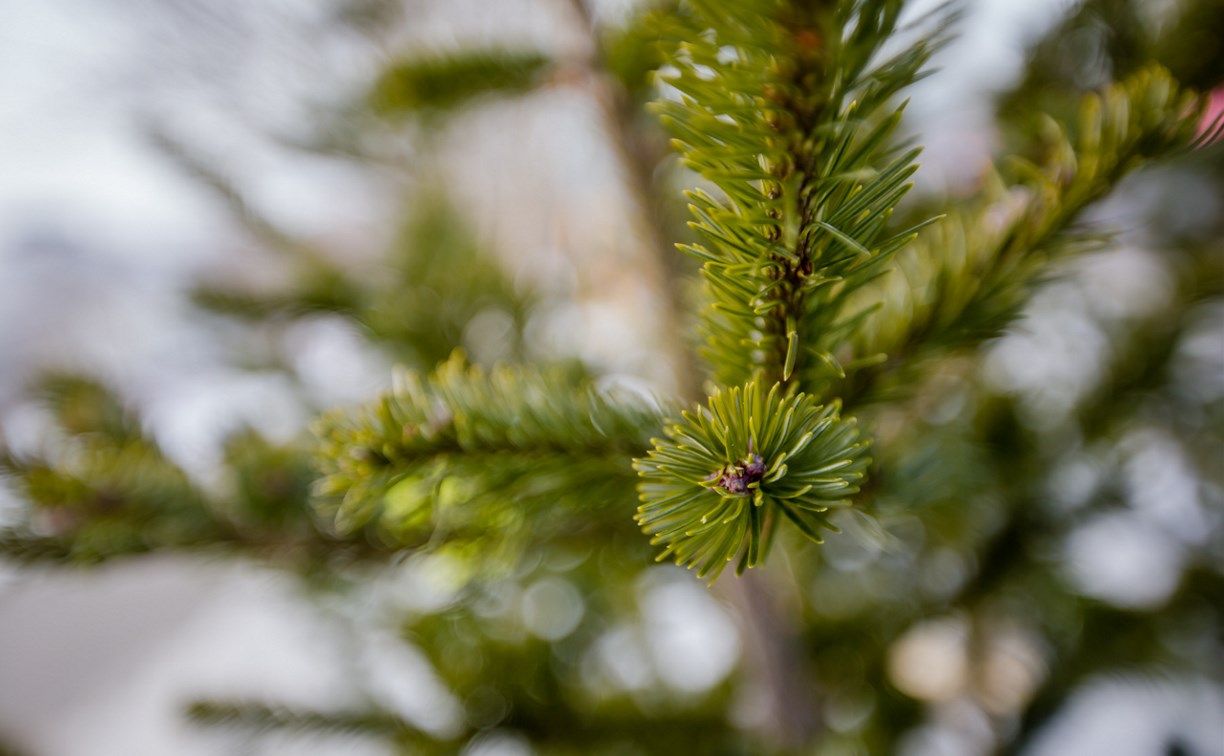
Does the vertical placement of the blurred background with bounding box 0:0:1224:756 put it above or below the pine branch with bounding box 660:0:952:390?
below

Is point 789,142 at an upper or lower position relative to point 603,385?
upper

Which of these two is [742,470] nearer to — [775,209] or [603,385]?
[775,209]

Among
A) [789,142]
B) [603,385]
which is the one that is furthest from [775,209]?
[603,385]

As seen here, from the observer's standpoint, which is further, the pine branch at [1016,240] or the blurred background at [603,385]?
the blurred background at [603,385]

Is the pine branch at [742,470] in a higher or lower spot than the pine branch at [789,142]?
lower

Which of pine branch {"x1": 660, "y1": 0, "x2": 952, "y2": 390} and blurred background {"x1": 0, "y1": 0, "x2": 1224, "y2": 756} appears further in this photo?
blurred background {"x1": 0, "y1": 0, "x2": 1224, "y2": 756}

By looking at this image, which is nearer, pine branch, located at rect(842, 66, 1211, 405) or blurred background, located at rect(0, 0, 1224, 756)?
pine branch, located at rect(842, 66, 1211, 405)

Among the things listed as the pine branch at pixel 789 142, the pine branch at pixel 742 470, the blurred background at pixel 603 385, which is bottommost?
the blurred background at pixel 603 385

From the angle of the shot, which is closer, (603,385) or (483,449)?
(483,449)

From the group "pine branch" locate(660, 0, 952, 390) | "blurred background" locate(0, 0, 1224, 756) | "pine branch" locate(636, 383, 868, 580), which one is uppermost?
"pine branch" locate(660, 0, 952, 390)
